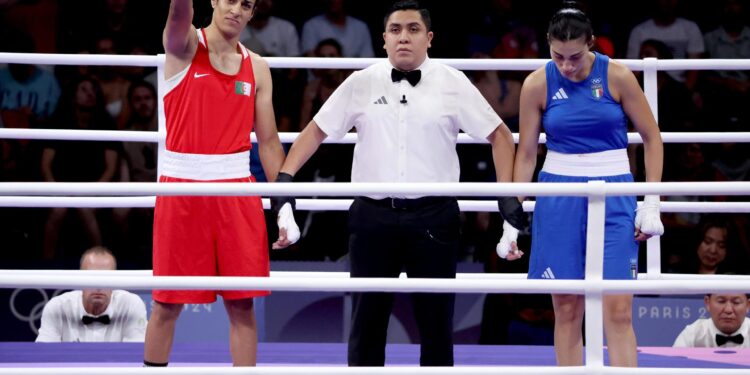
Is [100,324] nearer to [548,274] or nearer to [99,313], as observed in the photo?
[99,313]

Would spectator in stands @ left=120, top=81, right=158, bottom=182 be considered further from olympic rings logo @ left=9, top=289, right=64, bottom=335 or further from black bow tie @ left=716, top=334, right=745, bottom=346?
black bow tie @ left=716, top=334, right=745, bottom=346

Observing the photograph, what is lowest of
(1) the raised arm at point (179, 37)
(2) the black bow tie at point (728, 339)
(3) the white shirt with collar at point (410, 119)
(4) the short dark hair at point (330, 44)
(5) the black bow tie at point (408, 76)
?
(2) the black bow tie at point (728, 339)

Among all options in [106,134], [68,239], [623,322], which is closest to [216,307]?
[106,134]

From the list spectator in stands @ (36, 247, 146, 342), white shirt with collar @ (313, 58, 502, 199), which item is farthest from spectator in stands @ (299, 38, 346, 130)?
white shirt with collar @ (313, 58, 502, 199)

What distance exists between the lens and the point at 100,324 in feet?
18.2

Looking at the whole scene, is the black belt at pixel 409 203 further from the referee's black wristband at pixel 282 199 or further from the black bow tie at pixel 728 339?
the black bow tie at pixel 728 339

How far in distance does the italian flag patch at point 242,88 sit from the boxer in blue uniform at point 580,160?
93cm

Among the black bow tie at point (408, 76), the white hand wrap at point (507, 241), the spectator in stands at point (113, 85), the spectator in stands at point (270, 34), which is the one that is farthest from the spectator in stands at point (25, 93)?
the white hand wrap at point (507, 241)

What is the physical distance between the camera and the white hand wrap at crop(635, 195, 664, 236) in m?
3.76

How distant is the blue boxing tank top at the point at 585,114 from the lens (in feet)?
12.6

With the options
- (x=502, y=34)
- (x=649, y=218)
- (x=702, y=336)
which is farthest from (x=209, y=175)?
(x=502, y=34)

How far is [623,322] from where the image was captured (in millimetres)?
3793

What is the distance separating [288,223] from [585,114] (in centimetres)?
104

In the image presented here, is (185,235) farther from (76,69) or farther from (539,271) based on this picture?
(76,69)
